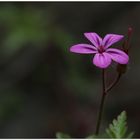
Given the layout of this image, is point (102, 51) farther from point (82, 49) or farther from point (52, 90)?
point (52, 90)

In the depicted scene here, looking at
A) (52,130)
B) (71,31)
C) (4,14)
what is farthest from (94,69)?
(4,14)

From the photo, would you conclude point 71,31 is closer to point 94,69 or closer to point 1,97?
point 94,69

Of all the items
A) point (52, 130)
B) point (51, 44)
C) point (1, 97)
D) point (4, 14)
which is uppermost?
point (4, 14)

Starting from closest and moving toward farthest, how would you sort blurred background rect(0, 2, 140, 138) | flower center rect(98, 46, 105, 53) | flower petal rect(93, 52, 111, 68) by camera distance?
flower petal rect(93, 52, 111, 68), flower center rect(98, 46, 105, 53), blurred background rect(0, 2, 140, 138)

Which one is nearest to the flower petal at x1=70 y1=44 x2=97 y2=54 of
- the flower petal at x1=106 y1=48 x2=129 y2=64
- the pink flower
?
the pink flower

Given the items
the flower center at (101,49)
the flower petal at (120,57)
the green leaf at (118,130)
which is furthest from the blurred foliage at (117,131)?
the flower center at (101,49)

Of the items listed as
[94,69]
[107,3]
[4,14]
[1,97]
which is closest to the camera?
[4,14]

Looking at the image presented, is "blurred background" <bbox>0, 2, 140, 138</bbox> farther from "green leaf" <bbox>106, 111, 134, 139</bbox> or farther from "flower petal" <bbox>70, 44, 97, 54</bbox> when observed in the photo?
"green leaf" <bbox>106, 111, 134, 139</bbox>
